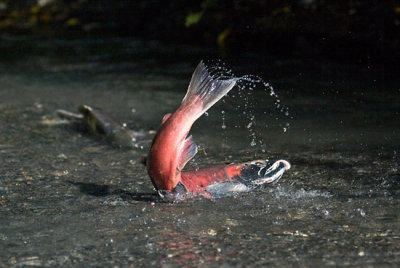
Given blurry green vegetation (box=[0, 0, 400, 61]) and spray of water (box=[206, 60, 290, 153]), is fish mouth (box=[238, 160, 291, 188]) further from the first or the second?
blurry green vegetation (box=[0, 0, 400, 61])

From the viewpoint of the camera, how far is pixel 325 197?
4418 millimetres

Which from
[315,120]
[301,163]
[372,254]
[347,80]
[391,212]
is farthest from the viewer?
[347,80]

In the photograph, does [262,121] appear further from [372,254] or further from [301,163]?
[372,254]

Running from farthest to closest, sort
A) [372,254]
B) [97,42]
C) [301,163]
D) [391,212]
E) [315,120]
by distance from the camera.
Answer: [97,42]
[315,120]
[301,163]
[391,212]
[372,254]

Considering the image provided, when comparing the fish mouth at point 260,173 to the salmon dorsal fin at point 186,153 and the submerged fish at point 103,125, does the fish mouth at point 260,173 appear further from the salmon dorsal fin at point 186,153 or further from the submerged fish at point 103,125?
the submerged fish at point 103,125

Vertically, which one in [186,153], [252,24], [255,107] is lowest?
[255,107]

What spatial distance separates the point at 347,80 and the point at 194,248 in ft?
13.9

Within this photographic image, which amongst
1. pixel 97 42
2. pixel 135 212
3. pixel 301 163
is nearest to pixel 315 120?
pixel 301 163

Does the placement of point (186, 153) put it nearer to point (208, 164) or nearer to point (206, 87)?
point (206, 87)

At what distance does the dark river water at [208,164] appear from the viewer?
364 cm

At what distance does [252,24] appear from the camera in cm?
991

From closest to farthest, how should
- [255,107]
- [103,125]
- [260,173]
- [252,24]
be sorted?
1. [260,173]
2. [103,125]
3. [255,107]
4. [252,24]

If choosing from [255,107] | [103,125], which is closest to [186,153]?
[103,125]

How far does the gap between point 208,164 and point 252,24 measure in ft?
16.3
